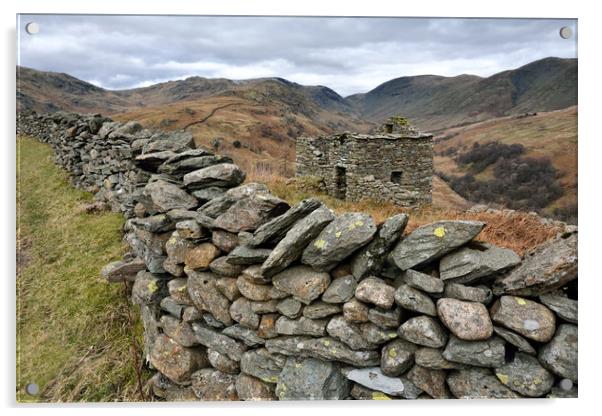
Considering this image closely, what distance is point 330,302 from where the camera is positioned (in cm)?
403

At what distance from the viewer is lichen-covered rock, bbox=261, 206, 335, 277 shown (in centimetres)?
404

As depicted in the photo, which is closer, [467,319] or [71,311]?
[467,319]

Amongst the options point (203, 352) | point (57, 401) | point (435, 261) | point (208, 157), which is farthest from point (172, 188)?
point (435, 261)

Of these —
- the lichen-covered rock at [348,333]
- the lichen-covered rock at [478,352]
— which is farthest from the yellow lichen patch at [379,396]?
the lichen-covered rock at [478,352]

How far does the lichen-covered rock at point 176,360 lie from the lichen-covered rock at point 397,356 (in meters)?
2.44

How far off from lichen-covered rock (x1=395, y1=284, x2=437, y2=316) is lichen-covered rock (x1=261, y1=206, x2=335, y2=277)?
0.99 metres

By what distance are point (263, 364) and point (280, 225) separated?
1.61m

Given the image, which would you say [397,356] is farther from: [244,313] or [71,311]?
[71,311]

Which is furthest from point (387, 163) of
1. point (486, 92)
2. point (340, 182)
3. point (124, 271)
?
point (124, 271)

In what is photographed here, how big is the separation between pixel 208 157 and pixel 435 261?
11.6 feet

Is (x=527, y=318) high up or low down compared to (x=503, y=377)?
up

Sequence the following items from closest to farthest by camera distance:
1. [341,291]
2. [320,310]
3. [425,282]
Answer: [425,282] < [341,291] < [320,310]

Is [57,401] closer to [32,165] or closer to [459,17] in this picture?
[459,17]

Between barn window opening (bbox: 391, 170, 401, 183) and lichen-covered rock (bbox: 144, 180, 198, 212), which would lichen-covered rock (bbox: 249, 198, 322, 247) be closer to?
lichen-covered rock (bbox: 144, 180, 198, 212)
